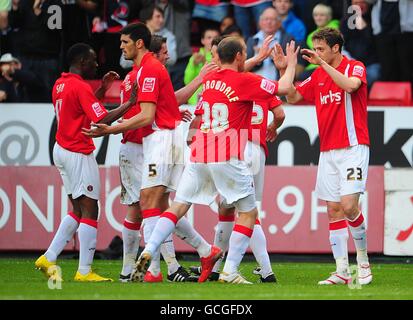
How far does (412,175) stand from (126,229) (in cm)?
417

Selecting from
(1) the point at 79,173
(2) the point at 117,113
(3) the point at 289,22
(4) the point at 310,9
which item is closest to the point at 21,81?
(3) the point at 289,22

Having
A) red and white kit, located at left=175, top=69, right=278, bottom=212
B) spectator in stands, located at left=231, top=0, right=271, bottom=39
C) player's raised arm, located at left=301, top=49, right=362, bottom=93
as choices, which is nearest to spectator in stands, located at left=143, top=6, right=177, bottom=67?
spectator in stands, located at left=231, top=0, right=271, bottom=39

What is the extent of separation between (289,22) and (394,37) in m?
1.50

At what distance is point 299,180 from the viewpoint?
14.0 m

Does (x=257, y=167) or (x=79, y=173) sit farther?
(x=79, y=173)

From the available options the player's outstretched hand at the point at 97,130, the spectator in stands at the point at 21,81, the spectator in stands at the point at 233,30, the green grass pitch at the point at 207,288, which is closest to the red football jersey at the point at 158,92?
the player's outstretched hand at the point at 97,130

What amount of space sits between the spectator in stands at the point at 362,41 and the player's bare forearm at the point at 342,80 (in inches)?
208

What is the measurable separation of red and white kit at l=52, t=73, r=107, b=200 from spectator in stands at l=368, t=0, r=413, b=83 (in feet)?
19.6

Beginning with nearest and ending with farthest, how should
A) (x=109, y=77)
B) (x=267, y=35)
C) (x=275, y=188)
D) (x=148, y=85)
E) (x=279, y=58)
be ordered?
1. (x=148, y=85)
2. (x=279, y=58)
3. (x=109, y=77)
4. (x=275, y=188)
5. (x=267, y=35)

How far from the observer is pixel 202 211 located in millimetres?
14031

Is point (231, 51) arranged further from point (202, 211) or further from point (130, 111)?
point (202, 211)

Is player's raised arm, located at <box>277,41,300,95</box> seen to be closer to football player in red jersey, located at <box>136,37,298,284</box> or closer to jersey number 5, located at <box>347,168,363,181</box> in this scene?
football player in red jersey, located at <box>136,37,298,284</box>

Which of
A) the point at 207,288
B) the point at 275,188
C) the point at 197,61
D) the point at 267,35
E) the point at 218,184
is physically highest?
the point at 267,35

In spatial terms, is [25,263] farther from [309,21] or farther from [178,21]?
[309,21]
